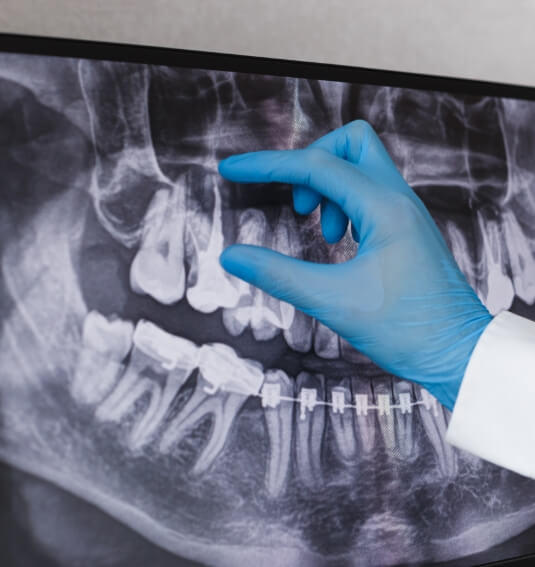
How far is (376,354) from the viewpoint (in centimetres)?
77

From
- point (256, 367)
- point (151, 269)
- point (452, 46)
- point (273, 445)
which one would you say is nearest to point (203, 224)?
point (151, 269)

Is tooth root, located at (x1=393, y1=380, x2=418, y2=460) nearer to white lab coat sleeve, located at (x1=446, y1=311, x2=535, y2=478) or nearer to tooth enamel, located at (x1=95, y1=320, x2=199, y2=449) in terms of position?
white lab coat sleeve, located at (x1=446, y1=311, x2=535, y2=478)

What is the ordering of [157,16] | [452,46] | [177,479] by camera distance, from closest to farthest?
[177,479] → [157,16] → [452,46]

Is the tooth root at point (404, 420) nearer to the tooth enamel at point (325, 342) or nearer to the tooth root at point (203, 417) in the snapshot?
the tooth enamel at point (325, 342)

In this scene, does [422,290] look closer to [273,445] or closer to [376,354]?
[376,354]

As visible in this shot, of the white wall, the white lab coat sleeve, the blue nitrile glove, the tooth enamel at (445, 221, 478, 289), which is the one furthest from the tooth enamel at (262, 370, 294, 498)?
the white wall

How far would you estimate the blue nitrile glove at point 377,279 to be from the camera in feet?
2.40

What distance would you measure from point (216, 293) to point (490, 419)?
381mm

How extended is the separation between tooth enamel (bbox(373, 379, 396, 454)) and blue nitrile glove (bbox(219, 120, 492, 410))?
0.07m

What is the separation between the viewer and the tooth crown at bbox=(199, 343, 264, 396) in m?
0.74

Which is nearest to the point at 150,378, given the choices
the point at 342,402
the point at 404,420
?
the point at 342,402

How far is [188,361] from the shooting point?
0.74 meters

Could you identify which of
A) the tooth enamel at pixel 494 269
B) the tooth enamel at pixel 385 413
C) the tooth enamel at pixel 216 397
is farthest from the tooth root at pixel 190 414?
the tooth enamel at pixel 494 269

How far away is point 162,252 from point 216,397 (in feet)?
0.62
